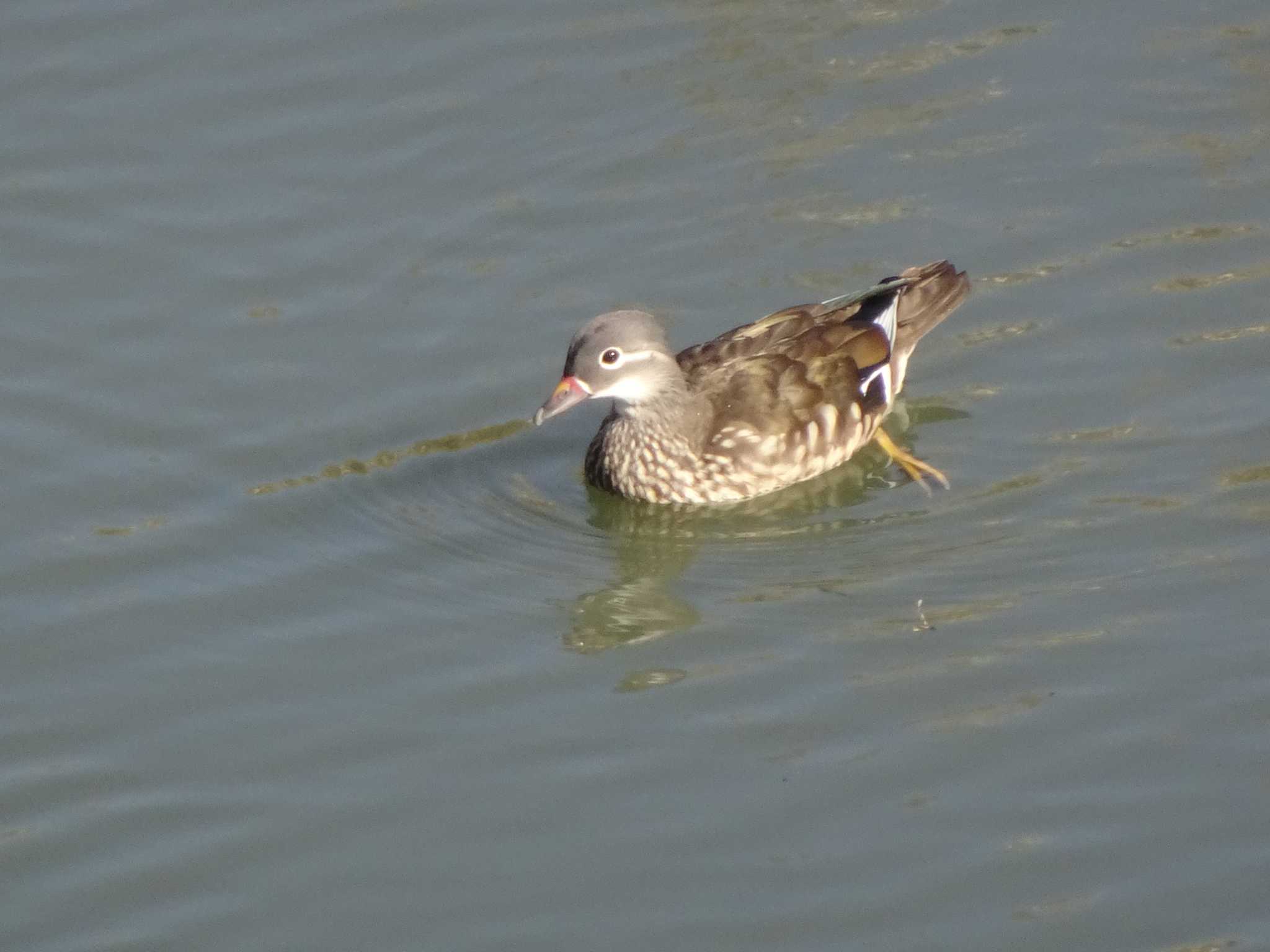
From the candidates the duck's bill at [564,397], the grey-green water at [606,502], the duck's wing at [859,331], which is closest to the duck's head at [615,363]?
the duck's bill at [564,397]

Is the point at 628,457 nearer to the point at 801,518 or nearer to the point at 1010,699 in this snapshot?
the point at 801,518

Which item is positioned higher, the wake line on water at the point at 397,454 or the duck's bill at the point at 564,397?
the duck's bill at the point at 564,397

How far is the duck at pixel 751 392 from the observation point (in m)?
10.8

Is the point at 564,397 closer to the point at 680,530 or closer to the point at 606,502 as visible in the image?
the point at 606,502

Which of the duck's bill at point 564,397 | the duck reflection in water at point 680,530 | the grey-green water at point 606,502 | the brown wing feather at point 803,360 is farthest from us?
the brown wing feather at point 803,360

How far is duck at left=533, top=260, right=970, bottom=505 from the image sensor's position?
35.6 feet

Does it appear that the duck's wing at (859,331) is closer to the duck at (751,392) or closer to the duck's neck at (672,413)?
the duck at (751,392)

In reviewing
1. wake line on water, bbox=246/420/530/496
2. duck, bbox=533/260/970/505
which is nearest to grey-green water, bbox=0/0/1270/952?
wake line on water, bbox=246/420/530/496

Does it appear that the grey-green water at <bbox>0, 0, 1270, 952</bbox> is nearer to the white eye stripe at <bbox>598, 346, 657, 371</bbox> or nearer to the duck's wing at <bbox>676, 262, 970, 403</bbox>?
the duck's wing at <bbox>676, 262, 970, 403</bbox>

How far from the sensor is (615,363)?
425 inches

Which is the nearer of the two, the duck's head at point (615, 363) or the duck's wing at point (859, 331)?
the duck's head at point (615, 363)

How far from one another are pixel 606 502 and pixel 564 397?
0.73m

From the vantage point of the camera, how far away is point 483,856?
7.93 metres

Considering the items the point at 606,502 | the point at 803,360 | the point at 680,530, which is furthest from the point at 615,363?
the point at 803,360
